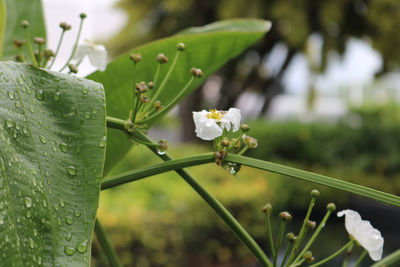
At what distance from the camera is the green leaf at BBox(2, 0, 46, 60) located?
0.46 meters

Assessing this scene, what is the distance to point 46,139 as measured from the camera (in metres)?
0.22

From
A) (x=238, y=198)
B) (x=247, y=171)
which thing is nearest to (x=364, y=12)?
(x=247, y=171)

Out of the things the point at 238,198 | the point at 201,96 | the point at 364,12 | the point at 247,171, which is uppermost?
the point at 364,12

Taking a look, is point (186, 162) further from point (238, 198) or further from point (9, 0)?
point (238, 198)

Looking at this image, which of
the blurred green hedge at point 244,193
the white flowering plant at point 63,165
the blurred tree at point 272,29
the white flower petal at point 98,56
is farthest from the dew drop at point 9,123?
the blurred tree at point 272,29

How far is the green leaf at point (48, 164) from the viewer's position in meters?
0.20

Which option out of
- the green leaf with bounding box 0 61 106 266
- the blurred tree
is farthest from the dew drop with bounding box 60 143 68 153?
the blurred tree

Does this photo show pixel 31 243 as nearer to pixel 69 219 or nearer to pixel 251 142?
pixel 69 219

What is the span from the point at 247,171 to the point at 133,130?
377cm

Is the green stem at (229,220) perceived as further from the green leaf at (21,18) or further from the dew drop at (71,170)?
the green leaf at (21,18)

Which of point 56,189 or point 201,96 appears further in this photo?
point 201,96

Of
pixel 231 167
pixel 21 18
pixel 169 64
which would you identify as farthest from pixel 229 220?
pixel 21 18

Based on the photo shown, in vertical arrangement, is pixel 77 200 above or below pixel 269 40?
above

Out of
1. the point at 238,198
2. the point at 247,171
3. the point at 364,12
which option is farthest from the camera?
the point at 364,12
